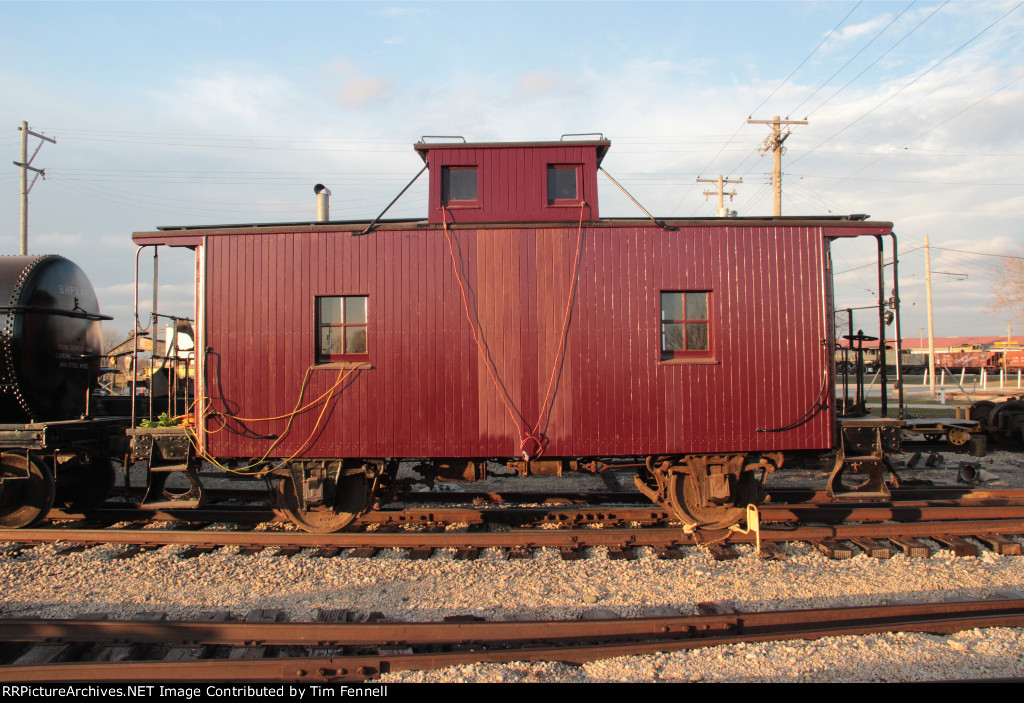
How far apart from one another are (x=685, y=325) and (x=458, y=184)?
12.2ft

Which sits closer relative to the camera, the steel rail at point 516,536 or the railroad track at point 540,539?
the railroad track at point 540,539

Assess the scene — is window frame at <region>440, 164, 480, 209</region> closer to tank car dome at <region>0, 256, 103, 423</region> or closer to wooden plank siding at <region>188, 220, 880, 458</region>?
wooden plank siding at <region>188, 220, 880, 458</region>

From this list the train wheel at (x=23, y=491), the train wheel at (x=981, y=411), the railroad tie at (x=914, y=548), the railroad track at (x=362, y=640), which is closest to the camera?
the railroad track at (x=362, y=640)

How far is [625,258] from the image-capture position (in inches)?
288

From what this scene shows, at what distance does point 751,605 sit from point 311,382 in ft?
18.6

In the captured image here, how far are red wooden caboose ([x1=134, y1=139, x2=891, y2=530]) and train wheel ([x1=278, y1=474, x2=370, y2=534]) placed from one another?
0.03 metres

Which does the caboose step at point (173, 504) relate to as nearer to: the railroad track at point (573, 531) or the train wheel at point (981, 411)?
the railroad track at point (573, 531)

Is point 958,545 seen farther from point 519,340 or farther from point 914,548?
point 519,340

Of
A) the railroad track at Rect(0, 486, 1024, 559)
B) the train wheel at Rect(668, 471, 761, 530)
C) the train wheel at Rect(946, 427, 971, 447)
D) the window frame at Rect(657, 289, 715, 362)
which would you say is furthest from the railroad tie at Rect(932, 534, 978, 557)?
the window frame at Rect(657, 289, 715, 362)

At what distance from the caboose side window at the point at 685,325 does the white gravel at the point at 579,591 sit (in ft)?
8.25

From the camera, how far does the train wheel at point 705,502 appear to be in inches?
285

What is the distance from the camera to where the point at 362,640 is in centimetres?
463

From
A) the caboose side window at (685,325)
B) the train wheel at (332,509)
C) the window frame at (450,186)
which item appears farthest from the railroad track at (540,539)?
the window frame at (450,186)
